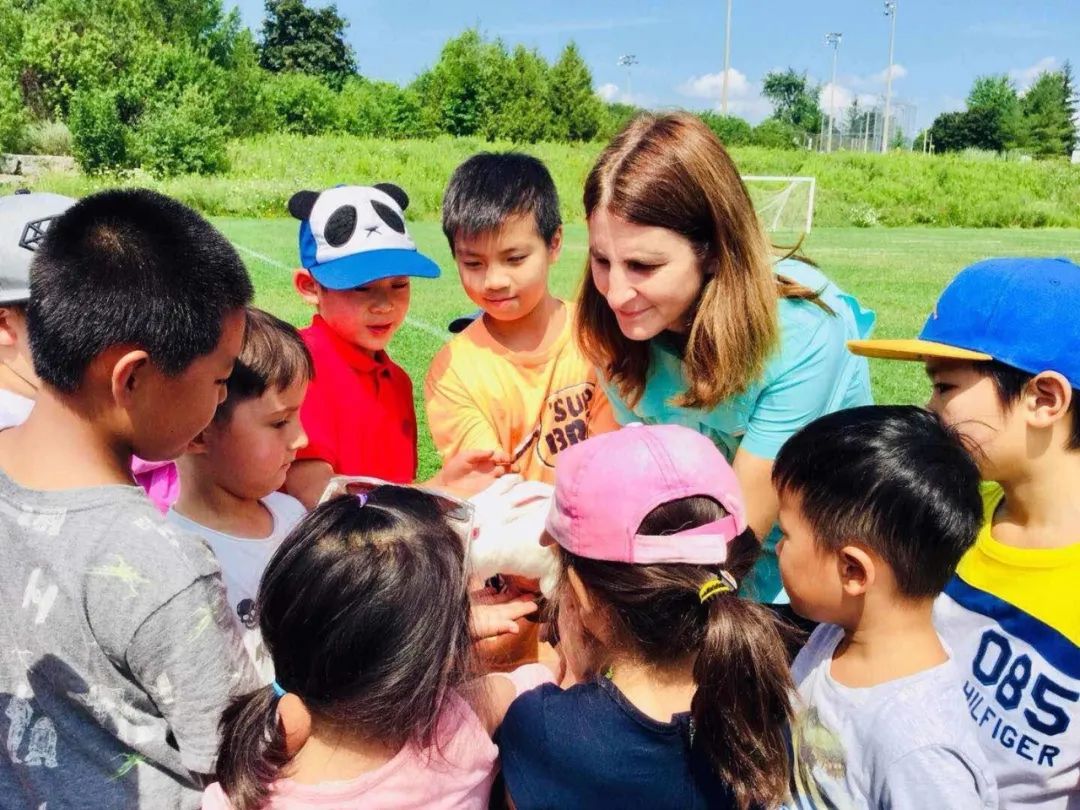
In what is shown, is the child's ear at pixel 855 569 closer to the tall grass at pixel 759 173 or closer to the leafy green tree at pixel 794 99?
the tall grass at pixel 759 173

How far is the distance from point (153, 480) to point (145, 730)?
1158 mm

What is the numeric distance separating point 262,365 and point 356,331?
709mm

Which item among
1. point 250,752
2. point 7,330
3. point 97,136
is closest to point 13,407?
point 7,330

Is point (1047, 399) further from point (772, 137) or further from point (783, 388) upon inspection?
point (772, 137)

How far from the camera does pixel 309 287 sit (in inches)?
124

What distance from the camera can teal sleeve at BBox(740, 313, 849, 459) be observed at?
250 centimetres

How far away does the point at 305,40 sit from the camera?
66812 millimetres

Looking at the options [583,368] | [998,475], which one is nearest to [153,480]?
[583,368]

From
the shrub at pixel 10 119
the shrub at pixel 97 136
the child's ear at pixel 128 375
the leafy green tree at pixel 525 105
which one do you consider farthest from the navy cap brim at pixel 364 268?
the leafy green tree at pixel 525 105

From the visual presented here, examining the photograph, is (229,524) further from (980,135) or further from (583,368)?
(980,135)

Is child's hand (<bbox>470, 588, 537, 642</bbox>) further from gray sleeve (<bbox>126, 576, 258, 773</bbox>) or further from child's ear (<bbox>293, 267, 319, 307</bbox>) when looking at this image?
child's ear (<bbox>293, 267, 319, 307</bbox>)

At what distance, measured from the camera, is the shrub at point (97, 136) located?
105 ft

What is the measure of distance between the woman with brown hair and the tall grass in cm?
2508

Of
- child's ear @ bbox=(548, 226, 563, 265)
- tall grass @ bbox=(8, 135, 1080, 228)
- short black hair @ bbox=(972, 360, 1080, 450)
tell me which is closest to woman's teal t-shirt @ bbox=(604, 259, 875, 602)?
short black hair @ bbox=(972, 360, 1080, 450)
